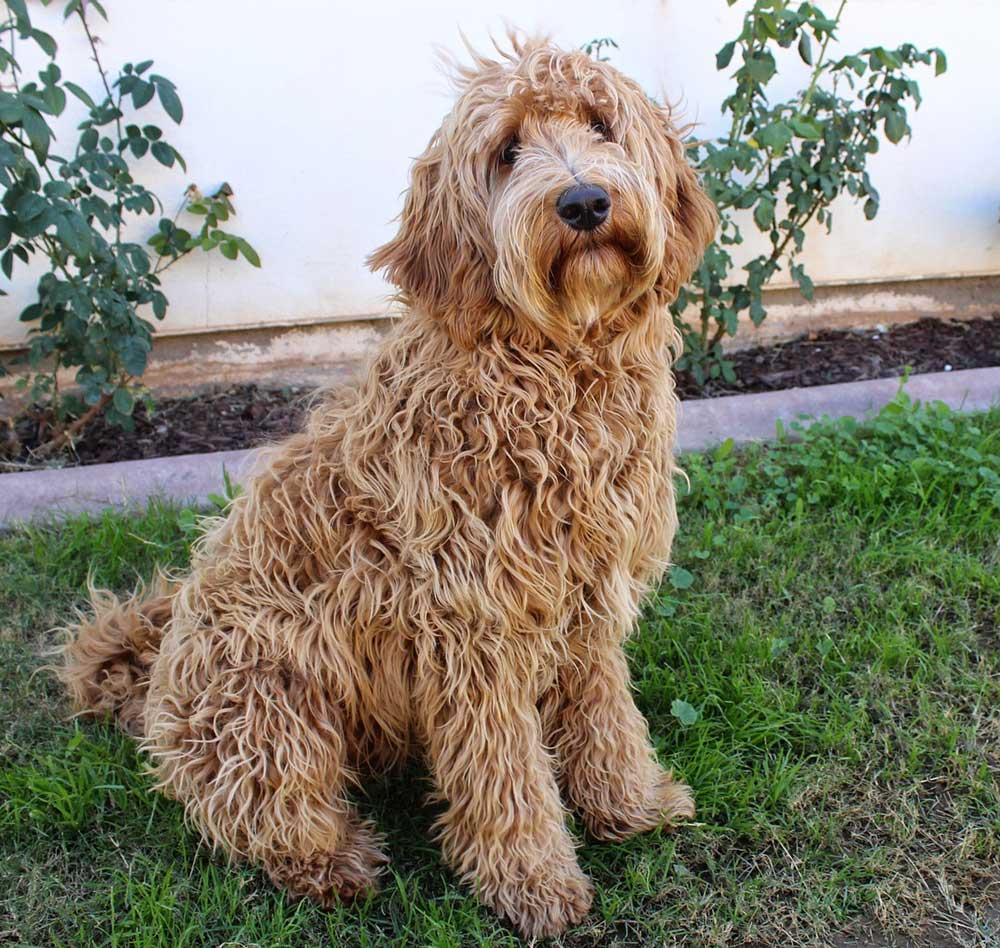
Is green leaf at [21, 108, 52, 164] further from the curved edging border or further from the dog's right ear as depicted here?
the dog's right ear

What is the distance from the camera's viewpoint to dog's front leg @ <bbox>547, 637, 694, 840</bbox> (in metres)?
2.41

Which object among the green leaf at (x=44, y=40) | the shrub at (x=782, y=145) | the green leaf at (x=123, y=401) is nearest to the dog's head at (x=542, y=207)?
the green leaf at (x=44, y=40)

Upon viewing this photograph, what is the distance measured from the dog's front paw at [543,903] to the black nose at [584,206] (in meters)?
1.44

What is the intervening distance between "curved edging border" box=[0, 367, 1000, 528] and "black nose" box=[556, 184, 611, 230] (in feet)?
6.04

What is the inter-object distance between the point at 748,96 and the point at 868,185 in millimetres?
720

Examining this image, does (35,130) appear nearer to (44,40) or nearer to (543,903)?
(44,40)

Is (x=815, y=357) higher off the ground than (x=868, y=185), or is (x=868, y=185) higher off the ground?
(x=868, y=185)

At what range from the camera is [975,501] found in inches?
134

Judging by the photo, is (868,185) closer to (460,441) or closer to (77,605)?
(460,441)

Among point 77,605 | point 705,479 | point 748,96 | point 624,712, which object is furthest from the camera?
point 748,96

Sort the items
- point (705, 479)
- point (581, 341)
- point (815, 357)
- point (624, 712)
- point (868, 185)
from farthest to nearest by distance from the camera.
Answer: point (815, 357)
point (868, 185)
point (705, 479)
point (624, 712)
point (581, 341)

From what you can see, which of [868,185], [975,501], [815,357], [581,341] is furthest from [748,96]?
[581,341]

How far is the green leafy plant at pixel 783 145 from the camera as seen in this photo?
3.77 m

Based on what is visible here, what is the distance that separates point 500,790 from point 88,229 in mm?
2342
